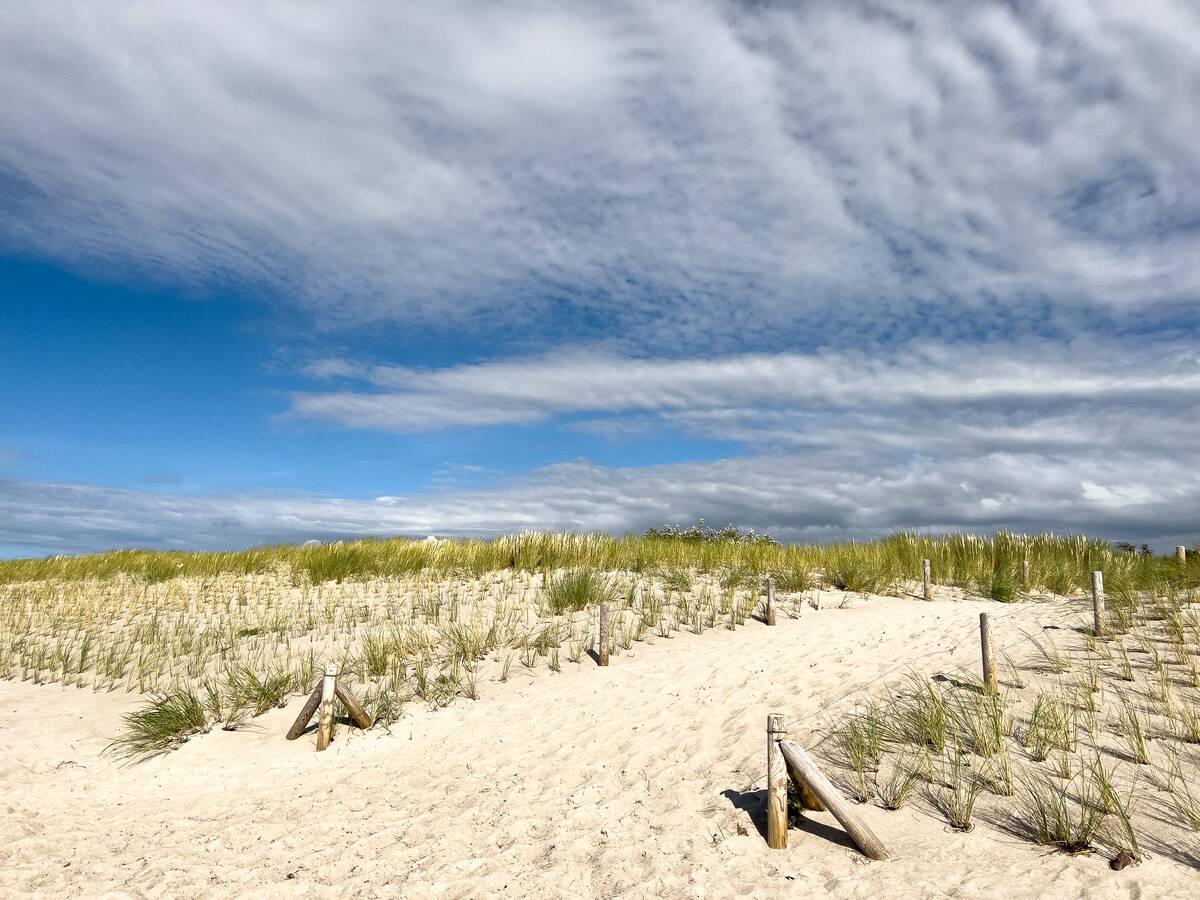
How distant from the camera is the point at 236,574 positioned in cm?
2045

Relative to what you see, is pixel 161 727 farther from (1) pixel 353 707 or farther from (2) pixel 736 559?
(2) pixel 736 559

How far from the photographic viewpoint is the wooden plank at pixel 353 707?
30.6 feet

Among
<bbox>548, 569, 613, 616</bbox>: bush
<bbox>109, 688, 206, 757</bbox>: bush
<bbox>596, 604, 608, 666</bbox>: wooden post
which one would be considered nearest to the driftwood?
<bbox>109, 688, 206, 757</bbox>: bush

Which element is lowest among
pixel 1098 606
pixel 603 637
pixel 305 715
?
pixel 305 715

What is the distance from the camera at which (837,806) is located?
561 centimetres

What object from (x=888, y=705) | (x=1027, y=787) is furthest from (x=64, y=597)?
(x=1027, y=787)

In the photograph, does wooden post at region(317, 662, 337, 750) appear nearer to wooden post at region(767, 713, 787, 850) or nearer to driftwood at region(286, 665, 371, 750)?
driftwood at region(286, 665, 371, 750)

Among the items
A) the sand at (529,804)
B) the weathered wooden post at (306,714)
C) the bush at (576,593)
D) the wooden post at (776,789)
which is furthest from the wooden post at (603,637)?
the wooden post at (776,789)

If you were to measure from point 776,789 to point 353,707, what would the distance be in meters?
5.91

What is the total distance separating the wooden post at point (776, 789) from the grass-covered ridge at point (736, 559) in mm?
10892

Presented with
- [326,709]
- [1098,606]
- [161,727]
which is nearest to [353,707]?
[326,709]

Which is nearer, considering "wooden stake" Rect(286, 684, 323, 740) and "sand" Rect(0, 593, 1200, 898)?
"sand" Rect(0, 593, 1200, 898)

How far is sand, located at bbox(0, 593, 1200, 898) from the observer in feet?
18.2

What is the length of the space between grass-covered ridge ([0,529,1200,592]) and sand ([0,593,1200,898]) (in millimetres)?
5982
